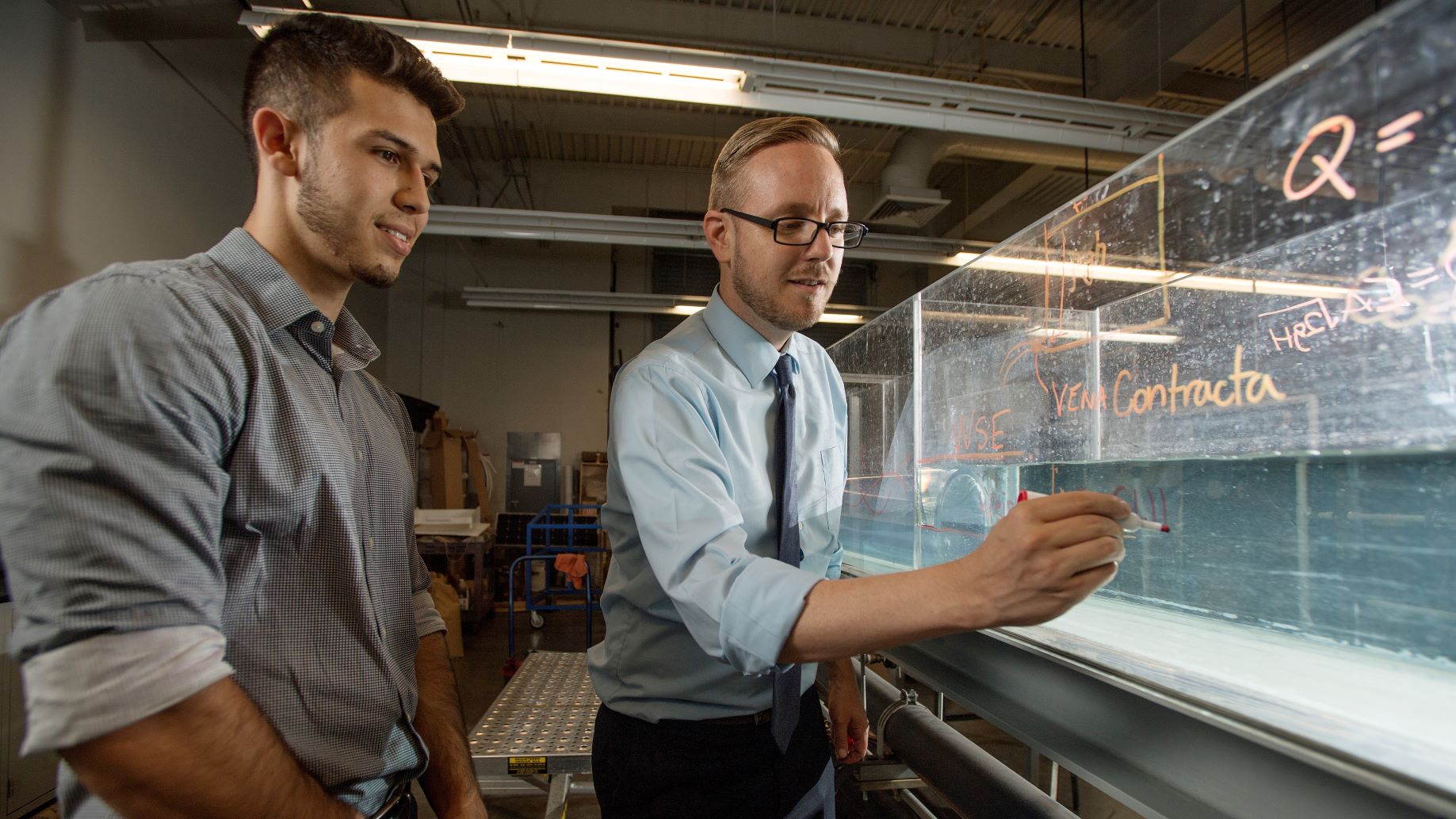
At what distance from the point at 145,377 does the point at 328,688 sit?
1.37 ft

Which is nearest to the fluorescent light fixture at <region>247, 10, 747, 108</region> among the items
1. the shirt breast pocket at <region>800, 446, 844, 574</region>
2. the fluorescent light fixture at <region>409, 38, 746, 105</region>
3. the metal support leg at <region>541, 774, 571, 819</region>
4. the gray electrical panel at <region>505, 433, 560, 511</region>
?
the fluorescent light fixture at <region>409, 38, 746, 105</region>

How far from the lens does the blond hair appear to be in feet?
3.76

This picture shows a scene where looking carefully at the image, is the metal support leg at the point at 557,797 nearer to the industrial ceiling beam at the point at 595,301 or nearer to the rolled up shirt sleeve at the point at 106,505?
the rolled up shirt sleeve at the point at 106,505

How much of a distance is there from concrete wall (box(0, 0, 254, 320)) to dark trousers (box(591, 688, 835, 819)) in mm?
3777

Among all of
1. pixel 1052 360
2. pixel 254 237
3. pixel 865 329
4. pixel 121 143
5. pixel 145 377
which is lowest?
pixel 145 377

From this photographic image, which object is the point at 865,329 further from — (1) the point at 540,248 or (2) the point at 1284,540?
(1) the point at 540,248

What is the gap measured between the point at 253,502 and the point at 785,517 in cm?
73

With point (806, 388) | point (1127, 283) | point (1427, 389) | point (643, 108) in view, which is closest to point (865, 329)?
point (806, 388)

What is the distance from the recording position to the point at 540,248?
9344 millimetres

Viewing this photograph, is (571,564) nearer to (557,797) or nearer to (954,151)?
(557,797)

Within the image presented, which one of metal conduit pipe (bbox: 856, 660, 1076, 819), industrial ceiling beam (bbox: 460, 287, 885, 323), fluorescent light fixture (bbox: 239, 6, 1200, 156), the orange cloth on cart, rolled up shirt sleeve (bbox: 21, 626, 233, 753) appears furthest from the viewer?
industrial ceiling beam (bbox: 460, 287, 885, 323)

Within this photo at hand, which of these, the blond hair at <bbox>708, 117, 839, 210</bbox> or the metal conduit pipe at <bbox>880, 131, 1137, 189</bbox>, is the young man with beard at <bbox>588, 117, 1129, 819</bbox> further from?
the metal conduit pipe at <bbox>880, 131, 1137, 189</bbox>

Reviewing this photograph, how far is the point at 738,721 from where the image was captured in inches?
42.9

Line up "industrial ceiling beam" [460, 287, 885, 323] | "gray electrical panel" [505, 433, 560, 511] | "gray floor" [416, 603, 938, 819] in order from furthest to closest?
"gray electrical panel" [505, 433, 560, 511]
"industrial ceiling beam" [460, 287, 885, 323]
"gray floor" [416, 603, 938, 819]
